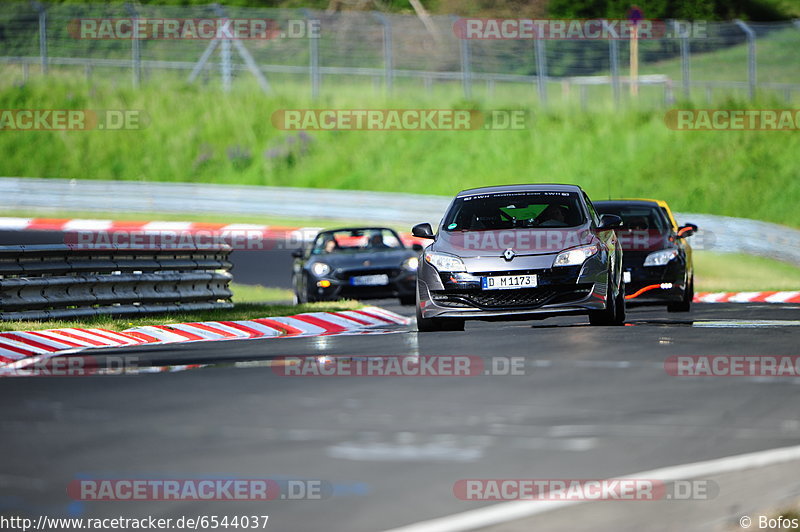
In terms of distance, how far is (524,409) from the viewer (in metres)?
8.52

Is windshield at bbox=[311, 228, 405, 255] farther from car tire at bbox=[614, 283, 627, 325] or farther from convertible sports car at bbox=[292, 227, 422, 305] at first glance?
car tire at bbox=[614, 283, 627, 325]

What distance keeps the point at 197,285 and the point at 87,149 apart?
28960mm

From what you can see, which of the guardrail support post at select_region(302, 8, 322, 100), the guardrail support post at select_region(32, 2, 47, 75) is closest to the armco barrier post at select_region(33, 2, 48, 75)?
the guardrail support post at select_region(32, 2, 47, 75)

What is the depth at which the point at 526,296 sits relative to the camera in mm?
14188

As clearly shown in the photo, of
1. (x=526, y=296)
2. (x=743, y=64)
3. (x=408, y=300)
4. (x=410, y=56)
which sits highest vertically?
(x=410, y=56)

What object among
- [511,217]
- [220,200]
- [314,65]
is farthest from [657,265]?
[314,65]

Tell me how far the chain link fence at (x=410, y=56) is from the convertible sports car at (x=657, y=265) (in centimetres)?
1902

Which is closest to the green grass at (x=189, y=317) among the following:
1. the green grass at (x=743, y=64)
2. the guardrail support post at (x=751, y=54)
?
the guardrail support post at (x=751, y=54)

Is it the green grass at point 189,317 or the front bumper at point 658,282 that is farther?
the front bumper at point 658,282

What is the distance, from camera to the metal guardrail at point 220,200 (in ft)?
123

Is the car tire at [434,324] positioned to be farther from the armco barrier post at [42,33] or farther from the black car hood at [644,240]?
the armco barrier post at [42,33]

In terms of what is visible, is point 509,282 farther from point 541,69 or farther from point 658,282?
point 541,69

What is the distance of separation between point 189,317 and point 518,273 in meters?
5.51

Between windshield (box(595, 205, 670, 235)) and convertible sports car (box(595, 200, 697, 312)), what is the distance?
13mm
